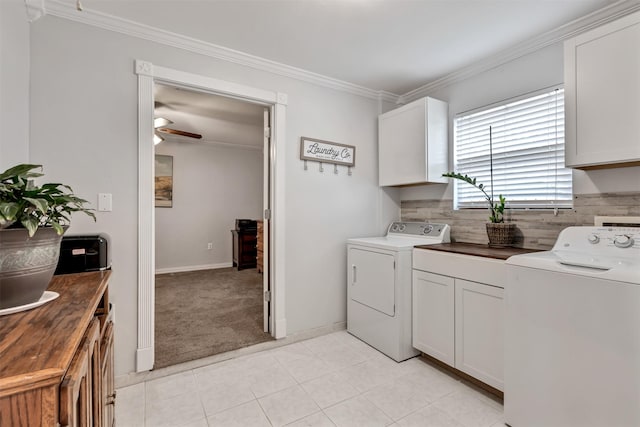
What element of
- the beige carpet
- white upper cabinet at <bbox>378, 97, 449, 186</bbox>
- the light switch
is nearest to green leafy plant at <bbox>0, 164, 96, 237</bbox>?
the light switch

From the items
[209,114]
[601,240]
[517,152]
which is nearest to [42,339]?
[601,240]

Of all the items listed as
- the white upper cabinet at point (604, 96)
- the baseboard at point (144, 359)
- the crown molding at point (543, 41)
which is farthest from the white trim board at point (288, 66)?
the baseboard at point (144, 359)

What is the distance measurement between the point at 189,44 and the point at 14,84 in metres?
→ 1.07

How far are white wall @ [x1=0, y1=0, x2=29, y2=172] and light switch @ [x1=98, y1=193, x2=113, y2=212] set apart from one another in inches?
15.8

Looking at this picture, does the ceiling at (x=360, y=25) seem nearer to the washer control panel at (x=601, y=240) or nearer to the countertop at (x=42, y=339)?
the washer control panel at (x=601, y=240)

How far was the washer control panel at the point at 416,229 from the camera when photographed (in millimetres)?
2702

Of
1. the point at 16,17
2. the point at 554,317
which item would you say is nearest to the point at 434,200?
the point at 554,317

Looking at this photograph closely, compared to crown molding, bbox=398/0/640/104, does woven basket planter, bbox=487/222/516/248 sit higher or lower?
lower

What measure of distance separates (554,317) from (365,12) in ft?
6.46

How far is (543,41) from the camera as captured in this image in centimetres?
216

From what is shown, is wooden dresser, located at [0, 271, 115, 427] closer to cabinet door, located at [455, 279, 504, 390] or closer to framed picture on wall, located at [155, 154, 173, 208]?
cabinet door, located at [455, 279, 504, 390]

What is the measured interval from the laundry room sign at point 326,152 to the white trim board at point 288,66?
0.54 meters

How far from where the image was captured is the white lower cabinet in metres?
1.85

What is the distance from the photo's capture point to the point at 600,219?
1.85 metres
